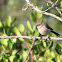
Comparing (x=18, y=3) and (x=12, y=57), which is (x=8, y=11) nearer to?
(x=18, y=3)

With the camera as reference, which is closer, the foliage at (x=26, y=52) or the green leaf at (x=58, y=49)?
the foliage at (x=26, y=52)

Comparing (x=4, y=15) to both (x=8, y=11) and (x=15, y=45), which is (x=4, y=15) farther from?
(x=15, y=45)

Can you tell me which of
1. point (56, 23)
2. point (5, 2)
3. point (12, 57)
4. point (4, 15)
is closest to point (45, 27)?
point (56, 23)

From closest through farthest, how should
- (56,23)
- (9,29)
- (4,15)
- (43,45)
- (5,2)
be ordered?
(43,45) < (9,29) < (56,23) < (4,15) < (5,2)

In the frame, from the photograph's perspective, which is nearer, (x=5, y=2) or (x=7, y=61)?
(x=7, y=61)

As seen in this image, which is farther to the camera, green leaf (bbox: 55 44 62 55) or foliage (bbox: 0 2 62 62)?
green leaf (bbox: 55 44 62 55)

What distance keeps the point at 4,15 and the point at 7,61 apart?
6.85m

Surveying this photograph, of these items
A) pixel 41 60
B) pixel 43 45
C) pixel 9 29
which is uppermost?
pixel 9 29

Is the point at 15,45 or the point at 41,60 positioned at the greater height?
the point at 15,45

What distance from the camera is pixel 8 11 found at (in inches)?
415

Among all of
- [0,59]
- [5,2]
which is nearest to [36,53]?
[0,59]

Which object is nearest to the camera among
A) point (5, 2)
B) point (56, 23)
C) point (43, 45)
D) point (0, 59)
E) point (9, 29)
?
point (0, 59)

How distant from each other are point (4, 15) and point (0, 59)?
6.85m

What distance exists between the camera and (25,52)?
3398 millimetres
